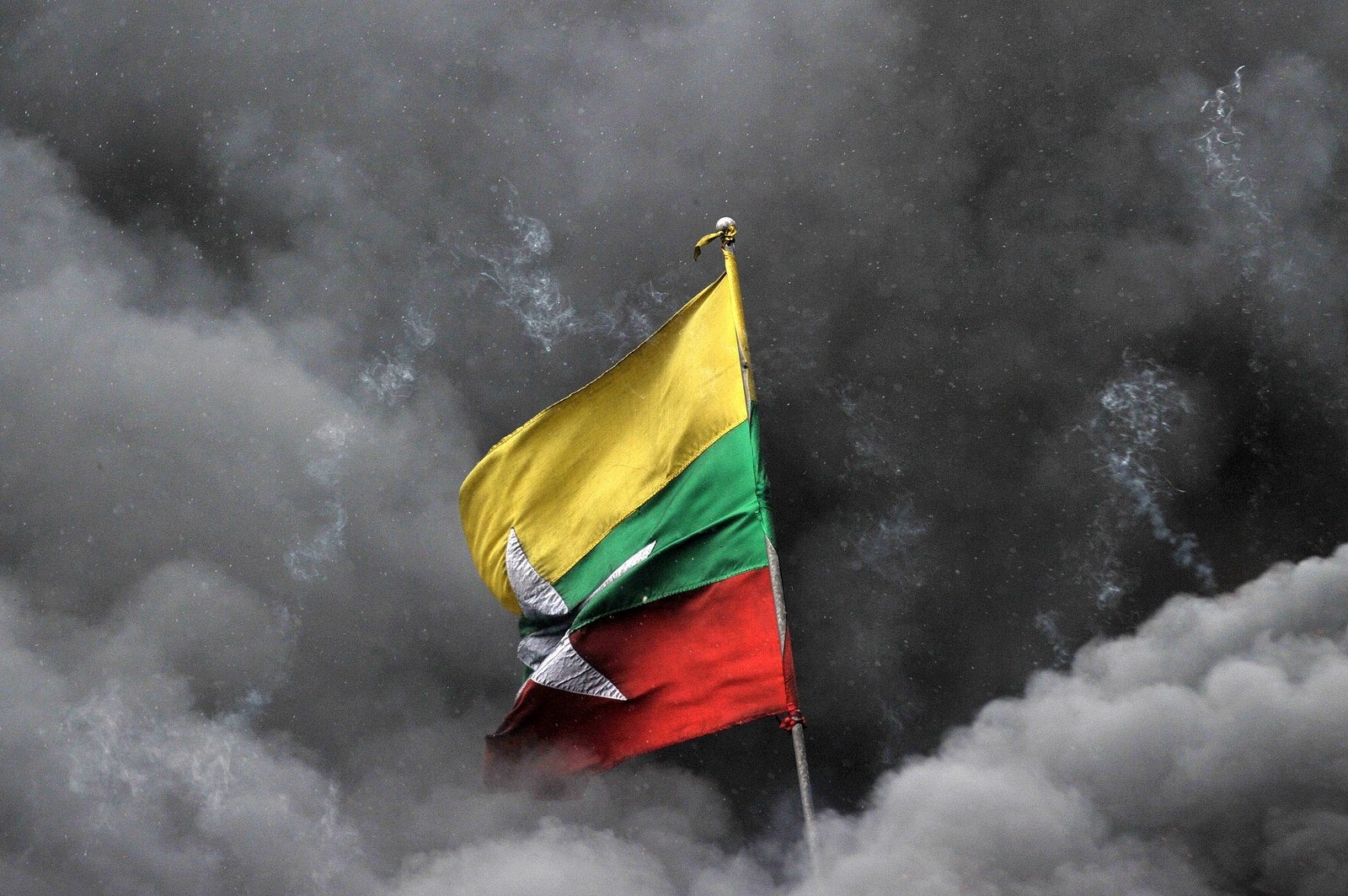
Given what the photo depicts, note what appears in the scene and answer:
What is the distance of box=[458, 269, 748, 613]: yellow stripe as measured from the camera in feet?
47.2

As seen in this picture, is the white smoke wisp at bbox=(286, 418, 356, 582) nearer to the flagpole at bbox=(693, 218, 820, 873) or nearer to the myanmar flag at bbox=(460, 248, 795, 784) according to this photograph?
the myanmar flag at bbox=(460, 248, 795, 784)

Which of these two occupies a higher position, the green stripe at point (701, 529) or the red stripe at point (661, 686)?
the green stripe at point (701, 529)

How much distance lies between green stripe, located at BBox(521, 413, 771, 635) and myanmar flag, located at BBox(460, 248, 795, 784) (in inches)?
0.6

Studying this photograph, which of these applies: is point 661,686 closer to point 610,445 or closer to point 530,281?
point 610,445

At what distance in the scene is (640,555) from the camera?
1459cm

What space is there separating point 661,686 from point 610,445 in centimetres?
298

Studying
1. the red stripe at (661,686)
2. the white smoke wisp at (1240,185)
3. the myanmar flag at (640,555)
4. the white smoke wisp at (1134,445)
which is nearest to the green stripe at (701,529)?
the myanmar flag at (640,555)

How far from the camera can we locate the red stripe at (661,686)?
44.7 feet

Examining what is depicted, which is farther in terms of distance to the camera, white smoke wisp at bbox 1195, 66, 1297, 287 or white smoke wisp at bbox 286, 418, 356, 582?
white smoke wisp at bbox 286, 418, 356, 582

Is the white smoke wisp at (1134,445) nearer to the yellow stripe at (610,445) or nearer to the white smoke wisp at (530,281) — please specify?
the white smoke wisp at (530,281)

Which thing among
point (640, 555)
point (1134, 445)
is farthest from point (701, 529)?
point (1134, 445)

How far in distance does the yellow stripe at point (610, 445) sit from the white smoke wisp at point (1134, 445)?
39.6ft

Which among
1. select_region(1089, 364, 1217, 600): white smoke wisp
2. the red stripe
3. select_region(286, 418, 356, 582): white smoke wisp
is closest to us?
the red stripe

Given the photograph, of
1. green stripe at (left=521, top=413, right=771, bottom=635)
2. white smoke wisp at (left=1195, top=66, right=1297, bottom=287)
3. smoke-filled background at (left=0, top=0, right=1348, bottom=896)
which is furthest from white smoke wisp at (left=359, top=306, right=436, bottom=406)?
white smoke wisp at (left=1195, top=66, right=1297, bottom=287)
